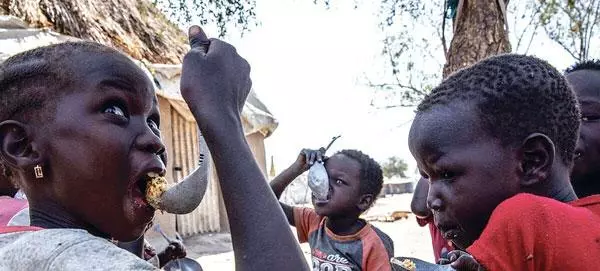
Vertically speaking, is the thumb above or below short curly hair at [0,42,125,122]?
above

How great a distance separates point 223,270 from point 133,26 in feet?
12.1

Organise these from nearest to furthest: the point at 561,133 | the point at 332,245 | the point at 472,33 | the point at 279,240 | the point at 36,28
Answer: the point at 279,240, the point at 561,133, the point at 332,245, the point at 472,33, the point at 36,28

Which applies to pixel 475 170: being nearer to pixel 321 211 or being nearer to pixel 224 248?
pixel 321 211

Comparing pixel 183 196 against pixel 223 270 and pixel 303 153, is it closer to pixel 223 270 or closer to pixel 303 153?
pixel 303 153

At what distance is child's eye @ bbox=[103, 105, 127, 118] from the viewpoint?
1134 millimetres

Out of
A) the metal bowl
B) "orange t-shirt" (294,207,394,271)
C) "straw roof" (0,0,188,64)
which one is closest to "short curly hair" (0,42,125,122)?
the metal bowl

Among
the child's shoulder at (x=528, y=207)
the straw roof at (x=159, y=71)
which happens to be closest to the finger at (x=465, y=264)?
the child's shoulder at (x=528, y=207)

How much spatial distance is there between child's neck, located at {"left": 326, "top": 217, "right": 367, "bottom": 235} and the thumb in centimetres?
227

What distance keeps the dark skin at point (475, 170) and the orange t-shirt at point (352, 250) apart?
5.77 ft

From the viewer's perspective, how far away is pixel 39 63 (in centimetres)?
117

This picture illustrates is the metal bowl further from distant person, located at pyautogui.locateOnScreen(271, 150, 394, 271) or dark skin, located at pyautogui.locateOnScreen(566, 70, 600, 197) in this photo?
dark skin, located at pyautogui.locateOnScreen(566, 70, 600, 197)

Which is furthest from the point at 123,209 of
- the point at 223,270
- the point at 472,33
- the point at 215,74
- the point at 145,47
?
the point at 145,47

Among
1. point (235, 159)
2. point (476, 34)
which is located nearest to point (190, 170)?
point (476, 34)

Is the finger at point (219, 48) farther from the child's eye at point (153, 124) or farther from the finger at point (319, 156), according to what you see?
the finger at point (319, 156)
